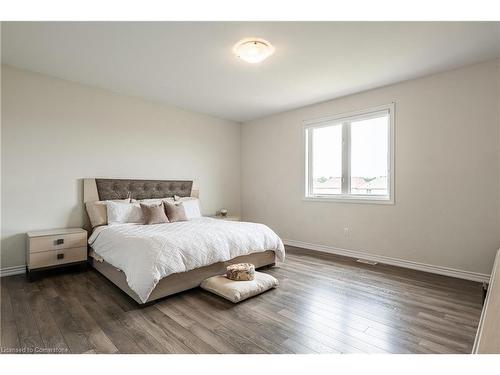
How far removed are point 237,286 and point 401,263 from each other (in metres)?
2.41

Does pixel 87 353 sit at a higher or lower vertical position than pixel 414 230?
lower

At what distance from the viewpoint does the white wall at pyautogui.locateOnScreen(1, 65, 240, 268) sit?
3137mm

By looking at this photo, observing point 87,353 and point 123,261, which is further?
point 123,261

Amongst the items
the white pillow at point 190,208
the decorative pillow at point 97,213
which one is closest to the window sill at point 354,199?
the white pillow at point 190,208

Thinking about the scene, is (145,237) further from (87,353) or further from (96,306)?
(87,353)

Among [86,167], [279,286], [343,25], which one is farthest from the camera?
[86,167]

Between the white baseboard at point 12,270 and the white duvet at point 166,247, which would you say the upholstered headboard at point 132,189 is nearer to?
the white duvet at point 166,247

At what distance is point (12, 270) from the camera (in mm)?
3143

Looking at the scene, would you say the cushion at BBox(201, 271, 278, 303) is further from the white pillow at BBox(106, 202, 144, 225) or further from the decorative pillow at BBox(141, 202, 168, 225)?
the white pillow at BBox(106, 202, 144, 225)

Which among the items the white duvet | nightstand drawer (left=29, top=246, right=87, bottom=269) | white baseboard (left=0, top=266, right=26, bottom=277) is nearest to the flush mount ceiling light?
the white duvet

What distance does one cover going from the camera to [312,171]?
4676 millimetres

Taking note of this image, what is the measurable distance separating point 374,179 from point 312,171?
108 cm

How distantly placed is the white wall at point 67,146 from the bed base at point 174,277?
96cm

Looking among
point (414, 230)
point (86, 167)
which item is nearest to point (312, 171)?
point (414, 230)
